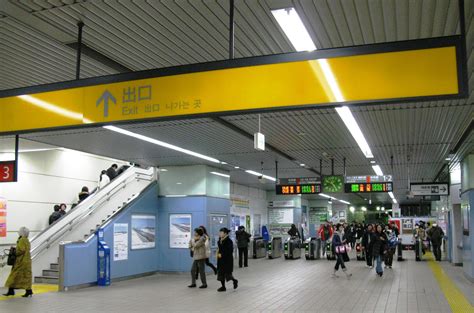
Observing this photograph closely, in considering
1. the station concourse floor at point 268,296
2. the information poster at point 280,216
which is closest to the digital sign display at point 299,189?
the station concourse floor at point 268,296

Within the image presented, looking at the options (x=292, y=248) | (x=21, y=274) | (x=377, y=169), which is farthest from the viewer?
(x=292, y=248)

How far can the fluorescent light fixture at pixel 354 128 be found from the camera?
30.5 ft

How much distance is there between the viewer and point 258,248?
23797 mm

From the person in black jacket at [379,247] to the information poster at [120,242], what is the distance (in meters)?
7.49

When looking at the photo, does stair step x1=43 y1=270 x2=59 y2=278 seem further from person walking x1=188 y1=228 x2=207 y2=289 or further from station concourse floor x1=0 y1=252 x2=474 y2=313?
person walking x1=188 y1=228 x2=207 y2=289

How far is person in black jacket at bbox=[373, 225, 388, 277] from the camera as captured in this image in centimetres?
1509

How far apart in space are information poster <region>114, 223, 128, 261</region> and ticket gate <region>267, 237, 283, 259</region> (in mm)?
9819

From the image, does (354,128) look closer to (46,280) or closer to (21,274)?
(21,274)

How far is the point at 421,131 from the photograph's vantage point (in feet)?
35.9

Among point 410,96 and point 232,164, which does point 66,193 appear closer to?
point 232,164

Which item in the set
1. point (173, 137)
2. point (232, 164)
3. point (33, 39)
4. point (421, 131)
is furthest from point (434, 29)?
point (232, 164)

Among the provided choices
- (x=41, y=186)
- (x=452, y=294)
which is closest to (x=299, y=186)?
(x=452, y=294)

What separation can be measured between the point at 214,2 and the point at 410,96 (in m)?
2.15

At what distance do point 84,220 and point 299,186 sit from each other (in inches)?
267
